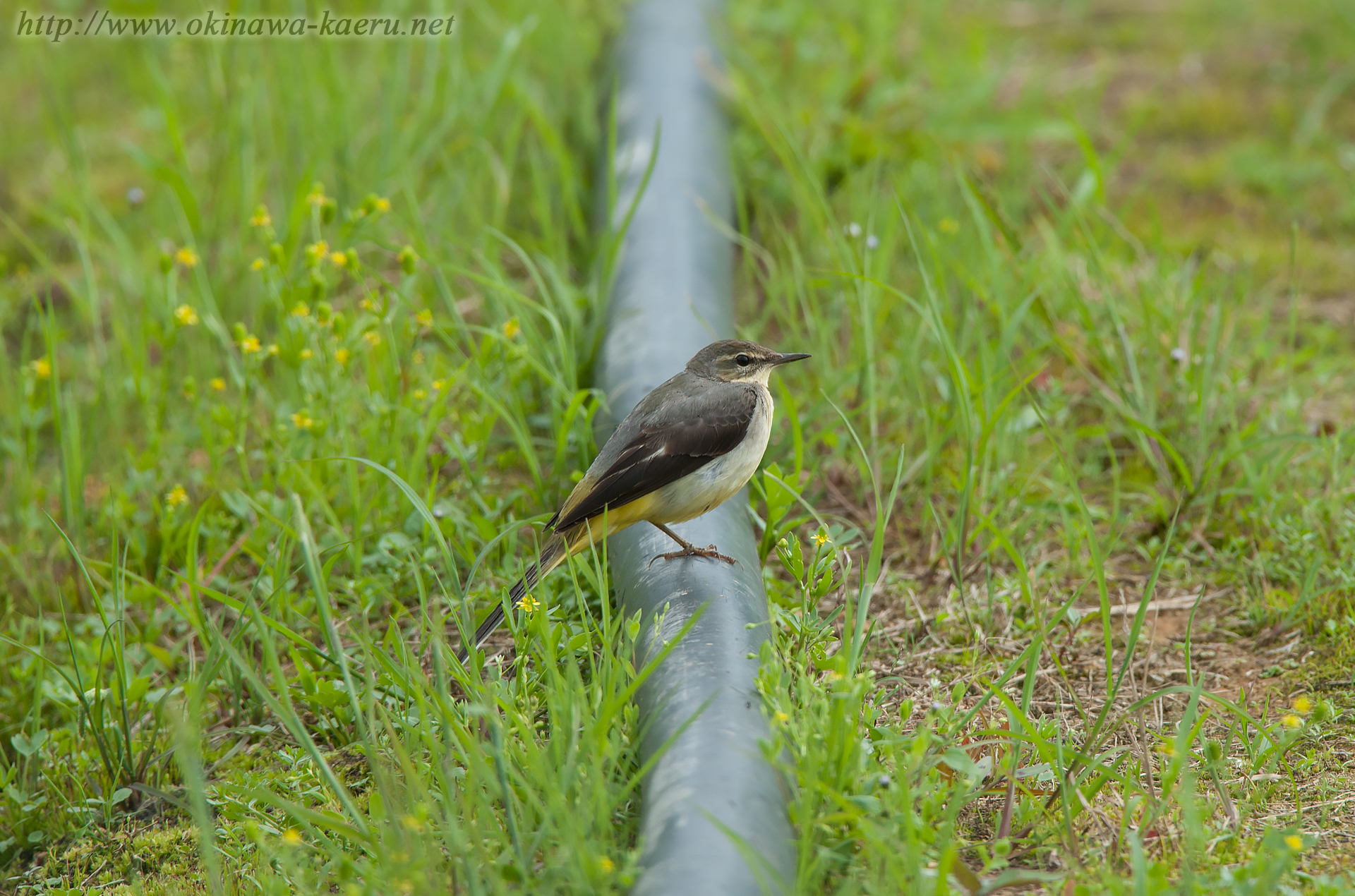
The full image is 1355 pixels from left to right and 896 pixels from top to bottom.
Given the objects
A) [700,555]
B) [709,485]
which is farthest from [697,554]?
[709,485]

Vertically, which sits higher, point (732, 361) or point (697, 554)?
point (732, 361)

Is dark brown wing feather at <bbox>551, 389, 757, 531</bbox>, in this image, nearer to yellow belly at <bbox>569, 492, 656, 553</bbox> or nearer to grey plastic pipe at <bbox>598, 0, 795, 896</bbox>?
yellow belly at <bbox>569, 492, 656, 553</bbox>

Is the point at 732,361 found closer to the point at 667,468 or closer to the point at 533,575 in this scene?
the point at 667,468

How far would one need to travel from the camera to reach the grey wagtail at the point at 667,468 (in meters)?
3.22

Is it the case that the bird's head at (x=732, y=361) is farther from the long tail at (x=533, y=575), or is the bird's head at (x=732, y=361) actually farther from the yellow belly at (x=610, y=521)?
the long tail at (x=533, y=575)

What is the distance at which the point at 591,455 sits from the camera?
391 centimetres

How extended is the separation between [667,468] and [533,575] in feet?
1.64

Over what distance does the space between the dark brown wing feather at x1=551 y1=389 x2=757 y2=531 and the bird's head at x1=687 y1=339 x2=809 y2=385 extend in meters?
0.25

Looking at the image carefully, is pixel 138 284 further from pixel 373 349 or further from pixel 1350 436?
pixel 1350 436

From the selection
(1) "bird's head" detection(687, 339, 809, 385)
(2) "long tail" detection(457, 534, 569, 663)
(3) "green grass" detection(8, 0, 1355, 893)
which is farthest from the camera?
(1) "bird's head" detection(687, 339, 809, 385)

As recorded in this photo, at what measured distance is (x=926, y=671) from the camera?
3.30m

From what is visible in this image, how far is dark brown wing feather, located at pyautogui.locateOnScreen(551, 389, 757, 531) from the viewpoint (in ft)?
10.6

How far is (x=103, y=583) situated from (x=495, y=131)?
300 cm

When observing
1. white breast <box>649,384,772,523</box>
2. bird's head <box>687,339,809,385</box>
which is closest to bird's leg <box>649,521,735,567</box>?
white breast <box>649,384,772,523</box>
